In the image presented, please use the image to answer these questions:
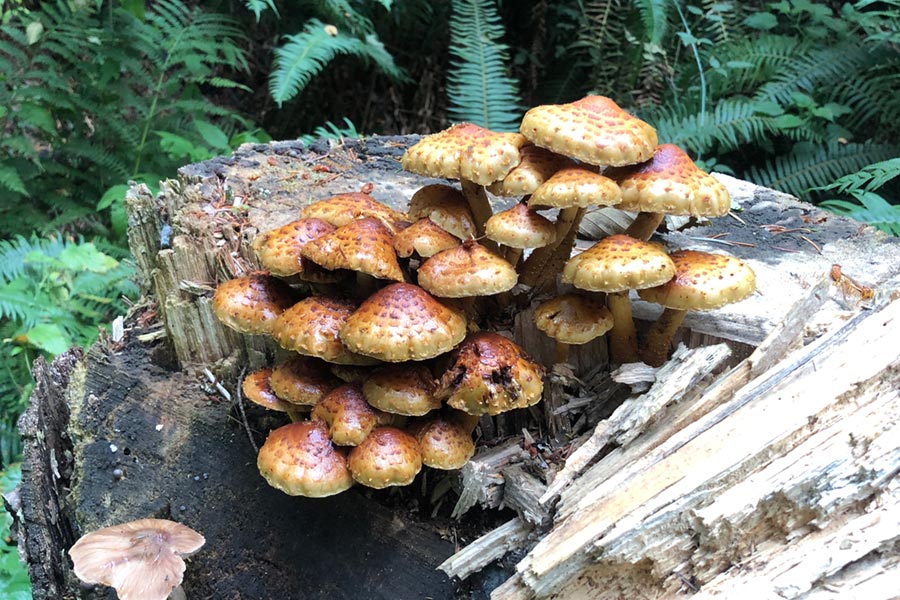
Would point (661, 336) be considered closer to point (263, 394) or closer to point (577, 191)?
point (577, 191)

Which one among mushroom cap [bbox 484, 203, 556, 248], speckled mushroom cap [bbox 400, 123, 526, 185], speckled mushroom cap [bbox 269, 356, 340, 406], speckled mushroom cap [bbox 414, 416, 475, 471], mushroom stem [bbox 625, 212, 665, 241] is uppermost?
speckled mushroom cap [bbox 400, 123, 526, 185]

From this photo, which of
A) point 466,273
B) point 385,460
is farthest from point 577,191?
point 385,460

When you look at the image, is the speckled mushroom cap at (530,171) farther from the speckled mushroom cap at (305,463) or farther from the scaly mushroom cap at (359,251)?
the speckled mushroom cap at (305,463)

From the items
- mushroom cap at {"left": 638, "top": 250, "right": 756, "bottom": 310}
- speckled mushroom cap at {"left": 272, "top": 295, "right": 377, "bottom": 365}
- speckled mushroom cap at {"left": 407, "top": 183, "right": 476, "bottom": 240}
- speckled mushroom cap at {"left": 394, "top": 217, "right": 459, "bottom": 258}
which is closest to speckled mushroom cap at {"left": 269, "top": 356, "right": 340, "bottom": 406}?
speckled mushroom cap at {"left": 272, "top": 295, "right": 377, "bottom": 365}

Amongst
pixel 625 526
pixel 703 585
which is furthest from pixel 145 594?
pixel 703 585

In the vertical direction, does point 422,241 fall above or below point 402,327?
above

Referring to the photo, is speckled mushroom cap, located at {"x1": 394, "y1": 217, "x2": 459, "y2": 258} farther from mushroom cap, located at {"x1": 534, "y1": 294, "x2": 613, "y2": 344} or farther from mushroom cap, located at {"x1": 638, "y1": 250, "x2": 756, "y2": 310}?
mushroom cap, located at {"x1": 638, "y1": 250, "x2": 756, "y2": 310}
